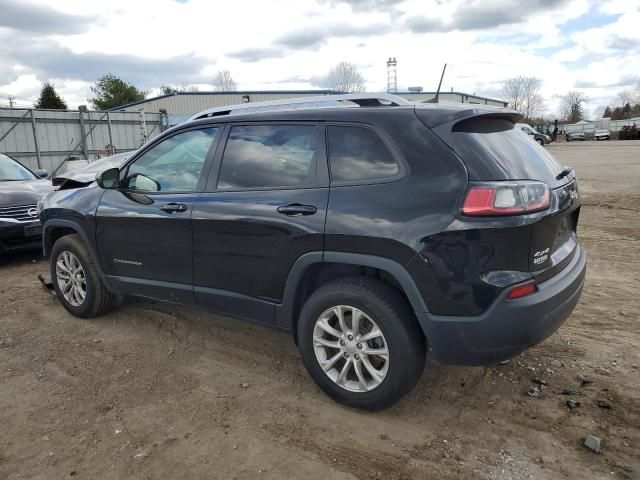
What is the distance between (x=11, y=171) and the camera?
810cm

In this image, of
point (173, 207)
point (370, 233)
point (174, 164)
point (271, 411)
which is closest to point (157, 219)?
point (173, 207)

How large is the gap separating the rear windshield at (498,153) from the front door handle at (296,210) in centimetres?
92

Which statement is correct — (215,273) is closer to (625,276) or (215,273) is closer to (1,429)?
(1,429)

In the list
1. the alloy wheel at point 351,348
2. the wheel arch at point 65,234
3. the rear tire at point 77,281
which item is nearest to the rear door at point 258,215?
the alloy wheel at point 351,348

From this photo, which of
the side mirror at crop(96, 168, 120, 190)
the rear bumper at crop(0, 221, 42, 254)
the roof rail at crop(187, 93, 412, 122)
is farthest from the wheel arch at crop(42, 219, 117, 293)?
the rear bumper at crop(0, 221, 42, 254)

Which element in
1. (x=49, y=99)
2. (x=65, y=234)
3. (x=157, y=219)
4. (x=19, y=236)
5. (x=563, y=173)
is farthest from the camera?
(x=49, y=99)

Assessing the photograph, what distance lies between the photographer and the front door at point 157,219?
3.72 m

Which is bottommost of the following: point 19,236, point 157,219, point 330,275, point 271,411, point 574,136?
point 271,411

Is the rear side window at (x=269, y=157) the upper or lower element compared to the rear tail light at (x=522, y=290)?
upper

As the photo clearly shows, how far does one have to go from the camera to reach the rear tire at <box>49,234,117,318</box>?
4551 millimetres

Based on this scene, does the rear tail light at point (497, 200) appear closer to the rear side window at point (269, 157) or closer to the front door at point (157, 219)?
the rear side window at point (269, 157)

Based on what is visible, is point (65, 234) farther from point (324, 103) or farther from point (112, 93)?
point (112, 93)

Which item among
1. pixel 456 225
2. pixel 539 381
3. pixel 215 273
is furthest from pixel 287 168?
pixel 539 381

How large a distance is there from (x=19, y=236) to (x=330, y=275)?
A: 5.53 metres
